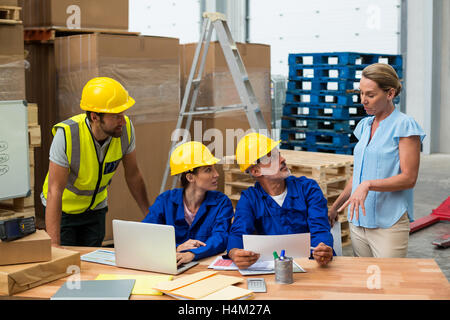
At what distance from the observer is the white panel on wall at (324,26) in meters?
12.0

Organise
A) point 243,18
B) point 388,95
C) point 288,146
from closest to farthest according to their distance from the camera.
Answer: point 388,95 → point 288,146 → point 243,18

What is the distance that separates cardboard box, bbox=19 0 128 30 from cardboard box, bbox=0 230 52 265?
12.4 feet

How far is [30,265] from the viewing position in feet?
9.45

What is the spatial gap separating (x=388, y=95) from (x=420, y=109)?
30.8ft

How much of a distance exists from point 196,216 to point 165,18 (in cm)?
1054

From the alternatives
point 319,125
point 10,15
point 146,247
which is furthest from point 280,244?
point 319,125

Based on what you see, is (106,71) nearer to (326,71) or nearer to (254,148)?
(254,148)

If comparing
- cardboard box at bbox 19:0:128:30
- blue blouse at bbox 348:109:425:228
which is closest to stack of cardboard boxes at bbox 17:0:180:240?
cardboard box at bbox 19:0:128:30

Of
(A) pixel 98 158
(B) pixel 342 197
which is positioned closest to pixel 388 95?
(B) pixel 342 197

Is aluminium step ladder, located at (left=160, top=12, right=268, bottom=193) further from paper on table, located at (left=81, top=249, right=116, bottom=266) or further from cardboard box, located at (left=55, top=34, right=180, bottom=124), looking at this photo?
paper on table, located at (left=81, top=249, right=116, bottom=266)

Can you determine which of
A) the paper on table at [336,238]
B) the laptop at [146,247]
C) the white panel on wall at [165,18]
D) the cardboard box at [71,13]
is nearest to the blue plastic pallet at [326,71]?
the cardboard box at [71,13]

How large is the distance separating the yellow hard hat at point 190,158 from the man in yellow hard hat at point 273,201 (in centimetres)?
24

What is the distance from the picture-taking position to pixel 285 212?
3.41 m
